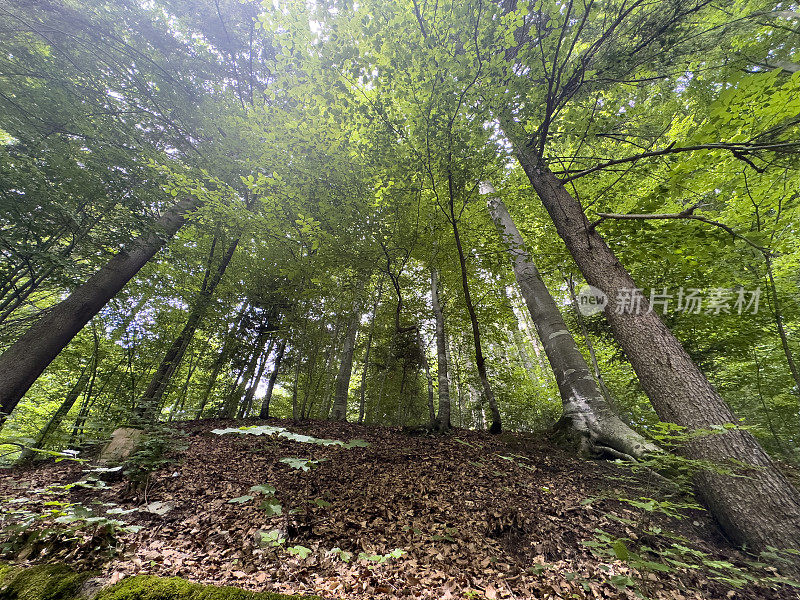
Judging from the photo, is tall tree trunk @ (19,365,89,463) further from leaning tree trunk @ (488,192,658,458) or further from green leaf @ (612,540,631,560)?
leaning tree trunk @ (488,192,658,458)

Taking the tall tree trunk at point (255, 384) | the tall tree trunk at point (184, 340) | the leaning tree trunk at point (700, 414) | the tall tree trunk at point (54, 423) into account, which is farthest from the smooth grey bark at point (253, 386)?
the leaning tree trunk at point (700, 414)

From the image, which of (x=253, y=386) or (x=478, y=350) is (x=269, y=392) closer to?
(x=253, y=386)

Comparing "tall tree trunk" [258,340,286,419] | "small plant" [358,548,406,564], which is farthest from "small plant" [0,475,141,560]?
"tall tree trunk" [258,340,286,419]

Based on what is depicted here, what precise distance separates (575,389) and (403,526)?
3.25 m

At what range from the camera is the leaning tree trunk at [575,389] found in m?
3.54

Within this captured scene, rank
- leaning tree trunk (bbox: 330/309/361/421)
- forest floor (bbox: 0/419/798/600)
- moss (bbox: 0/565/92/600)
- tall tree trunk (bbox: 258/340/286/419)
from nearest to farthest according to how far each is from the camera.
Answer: moss (bbox: 0/565/92/600) → forest floor (bbox: 0/419/798/600) → leaning tree trunk (bbox: 330/309/361/421) → tall tree trunk (bbox: 258/340/286/419)

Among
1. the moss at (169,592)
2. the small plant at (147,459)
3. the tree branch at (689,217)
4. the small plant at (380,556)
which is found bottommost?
the small plant at (380,556)

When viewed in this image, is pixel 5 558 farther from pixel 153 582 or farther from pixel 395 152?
pixel 395 152

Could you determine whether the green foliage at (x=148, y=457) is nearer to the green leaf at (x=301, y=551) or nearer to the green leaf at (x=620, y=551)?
the green leaf at (x=301, y=551)

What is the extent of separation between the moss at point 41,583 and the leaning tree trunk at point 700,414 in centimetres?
410

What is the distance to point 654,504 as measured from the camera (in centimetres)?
217

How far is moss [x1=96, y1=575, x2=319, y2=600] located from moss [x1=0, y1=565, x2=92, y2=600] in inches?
6.6

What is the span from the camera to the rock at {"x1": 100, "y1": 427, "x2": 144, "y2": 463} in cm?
345

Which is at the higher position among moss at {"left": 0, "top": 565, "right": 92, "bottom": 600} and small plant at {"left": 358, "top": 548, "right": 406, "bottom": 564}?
moss at {"left": 0, "top": 565, "right": 92, "bottom": 600}
